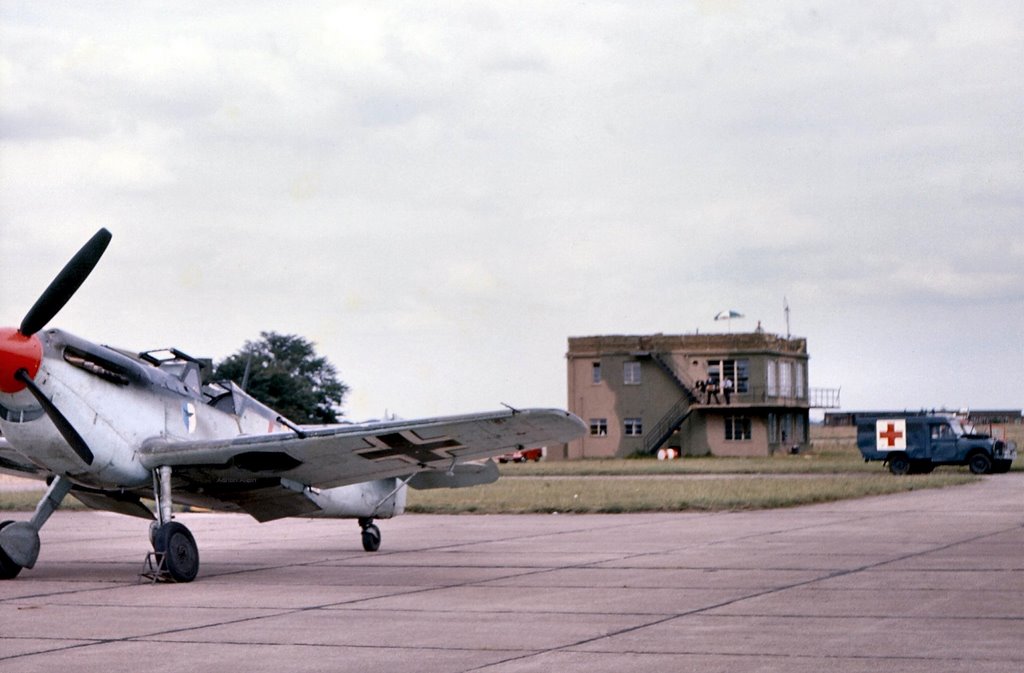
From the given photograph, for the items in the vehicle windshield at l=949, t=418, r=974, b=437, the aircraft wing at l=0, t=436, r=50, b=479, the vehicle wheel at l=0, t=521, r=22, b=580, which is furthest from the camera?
the vehicle windshield at l=949, t=418, r=974, b=437

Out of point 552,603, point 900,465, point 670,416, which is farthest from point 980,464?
point 552,603

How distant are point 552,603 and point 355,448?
3.55m

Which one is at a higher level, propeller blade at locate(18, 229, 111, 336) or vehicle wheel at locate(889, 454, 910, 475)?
propeller blade at locate(18, 229, 111, 336)

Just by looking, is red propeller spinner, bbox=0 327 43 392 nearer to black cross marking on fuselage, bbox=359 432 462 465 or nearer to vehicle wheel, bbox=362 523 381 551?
black cross marking on fuselage, bbox=359 432 462 465

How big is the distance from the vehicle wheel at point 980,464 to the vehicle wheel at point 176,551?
35.2 m

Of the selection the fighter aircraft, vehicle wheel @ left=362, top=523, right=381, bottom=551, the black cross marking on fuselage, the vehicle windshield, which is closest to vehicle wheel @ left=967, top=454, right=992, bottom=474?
the vehicle windshield

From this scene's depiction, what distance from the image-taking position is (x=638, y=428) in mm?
78438

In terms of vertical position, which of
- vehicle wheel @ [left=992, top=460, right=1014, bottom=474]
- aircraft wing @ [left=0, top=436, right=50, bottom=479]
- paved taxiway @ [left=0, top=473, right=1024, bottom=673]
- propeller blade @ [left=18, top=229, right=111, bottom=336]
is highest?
propeller blade @ [left=18, top=229, right=111, bottom=336]

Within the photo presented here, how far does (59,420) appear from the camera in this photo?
13953 mm

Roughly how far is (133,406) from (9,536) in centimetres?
203

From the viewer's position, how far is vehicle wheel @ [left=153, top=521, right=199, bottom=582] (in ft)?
47.8

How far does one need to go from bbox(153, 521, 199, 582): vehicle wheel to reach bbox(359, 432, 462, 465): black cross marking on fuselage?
82.1 inches

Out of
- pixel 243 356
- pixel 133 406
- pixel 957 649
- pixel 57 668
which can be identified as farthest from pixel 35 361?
pixel 243 356

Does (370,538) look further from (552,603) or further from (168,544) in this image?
(552,603)
